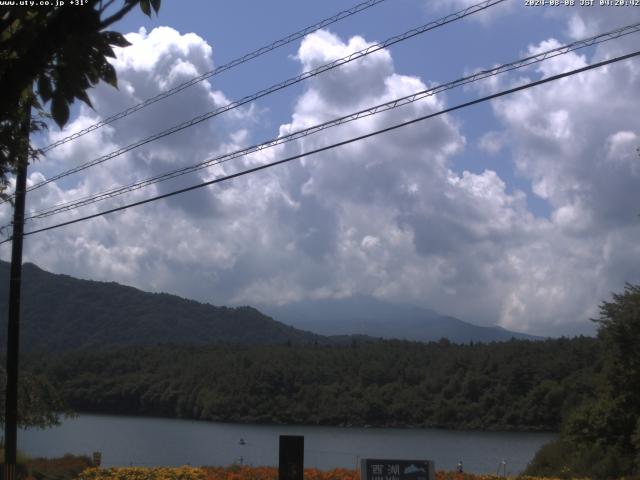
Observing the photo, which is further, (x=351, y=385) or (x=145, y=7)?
(x=351, y=385)

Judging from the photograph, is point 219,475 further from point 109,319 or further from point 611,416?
point 109,319

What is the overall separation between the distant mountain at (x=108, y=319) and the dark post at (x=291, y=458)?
404ft

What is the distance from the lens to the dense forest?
235 ft

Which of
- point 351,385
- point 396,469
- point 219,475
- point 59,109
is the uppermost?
point 351,385

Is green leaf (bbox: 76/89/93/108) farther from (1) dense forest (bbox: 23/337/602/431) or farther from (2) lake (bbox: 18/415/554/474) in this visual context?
(1) dense forest (bbox: 23/337/602/431)

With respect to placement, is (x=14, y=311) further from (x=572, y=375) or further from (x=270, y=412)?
(x=270, y=412)

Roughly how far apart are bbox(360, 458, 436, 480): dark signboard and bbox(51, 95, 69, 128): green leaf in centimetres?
797

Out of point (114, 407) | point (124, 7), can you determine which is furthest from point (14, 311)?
point (114, 407)

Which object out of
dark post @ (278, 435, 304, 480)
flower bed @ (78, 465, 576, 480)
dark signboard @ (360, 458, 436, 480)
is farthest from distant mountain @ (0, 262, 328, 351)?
dark signboard @ (360, 458, 436, 480)

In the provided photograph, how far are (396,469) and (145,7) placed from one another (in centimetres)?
839

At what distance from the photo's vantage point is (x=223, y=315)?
652 ft

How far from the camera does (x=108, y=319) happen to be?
169 m

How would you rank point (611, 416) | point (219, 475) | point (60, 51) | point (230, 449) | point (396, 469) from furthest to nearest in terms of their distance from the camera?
point (230, 449), point (611, 416), point (219, 475), point (396, 469), point (60, 51)

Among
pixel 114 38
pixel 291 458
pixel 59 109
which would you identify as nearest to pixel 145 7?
pixel 114 38
